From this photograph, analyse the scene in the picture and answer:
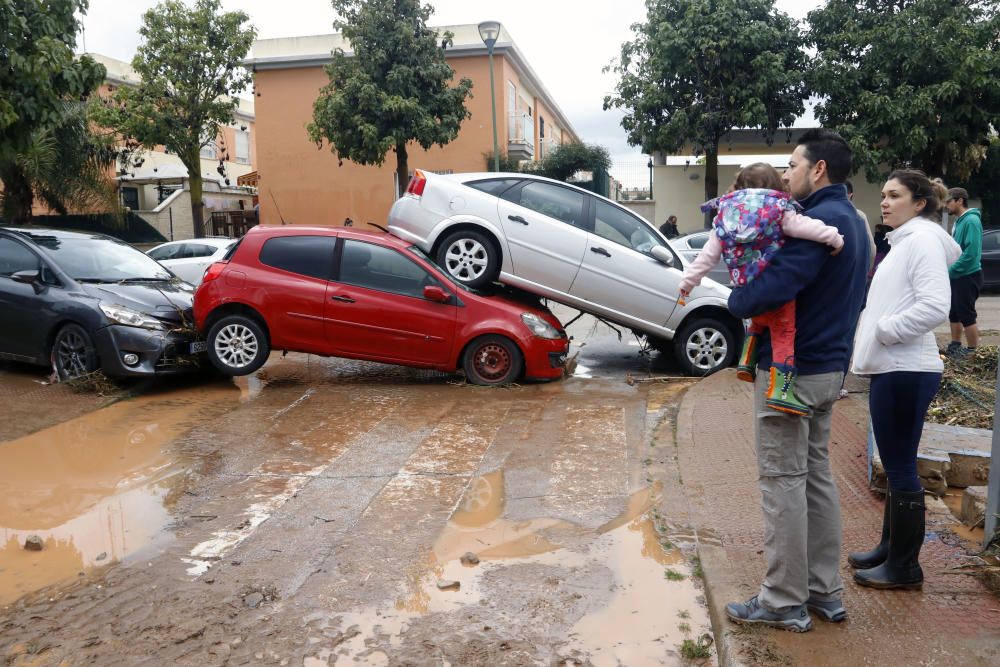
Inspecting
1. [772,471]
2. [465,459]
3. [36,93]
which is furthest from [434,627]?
[36,93]

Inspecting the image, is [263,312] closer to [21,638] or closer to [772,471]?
[21,638]

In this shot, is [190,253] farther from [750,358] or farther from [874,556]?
[874,556]

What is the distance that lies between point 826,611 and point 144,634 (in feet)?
9.37

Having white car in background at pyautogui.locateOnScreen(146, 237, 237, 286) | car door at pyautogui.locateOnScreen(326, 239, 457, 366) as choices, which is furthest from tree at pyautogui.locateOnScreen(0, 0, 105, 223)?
white car in background at pyautogui.locateOnScreen(146, 237, 237, 286)

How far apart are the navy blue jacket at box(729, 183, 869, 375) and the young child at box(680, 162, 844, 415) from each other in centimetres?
4

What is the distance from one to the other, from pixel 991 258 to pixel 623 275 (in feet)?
42.7

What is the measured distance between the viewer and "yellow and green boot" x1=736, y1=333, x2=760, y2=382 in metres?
3.59

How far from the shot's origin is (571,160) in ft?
92.9

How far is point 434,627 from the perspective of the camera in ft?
12.4

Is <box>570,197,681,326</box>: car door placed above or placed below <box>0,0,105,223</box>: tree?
below

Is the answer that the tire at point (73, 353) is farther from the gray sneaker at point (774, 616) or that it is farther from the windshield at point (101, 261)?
the gray sneaker at point (774, 616)

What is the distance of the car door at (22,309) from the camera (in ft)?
28.8

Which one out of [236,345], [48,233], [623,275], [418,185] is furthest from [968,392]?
[48,233]

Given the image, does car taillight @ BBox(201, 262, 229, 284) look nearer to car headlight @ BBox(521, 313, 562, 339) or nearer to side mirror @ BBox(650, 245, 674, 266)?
car headlight @ BBox(521, 313, 562, 339)
